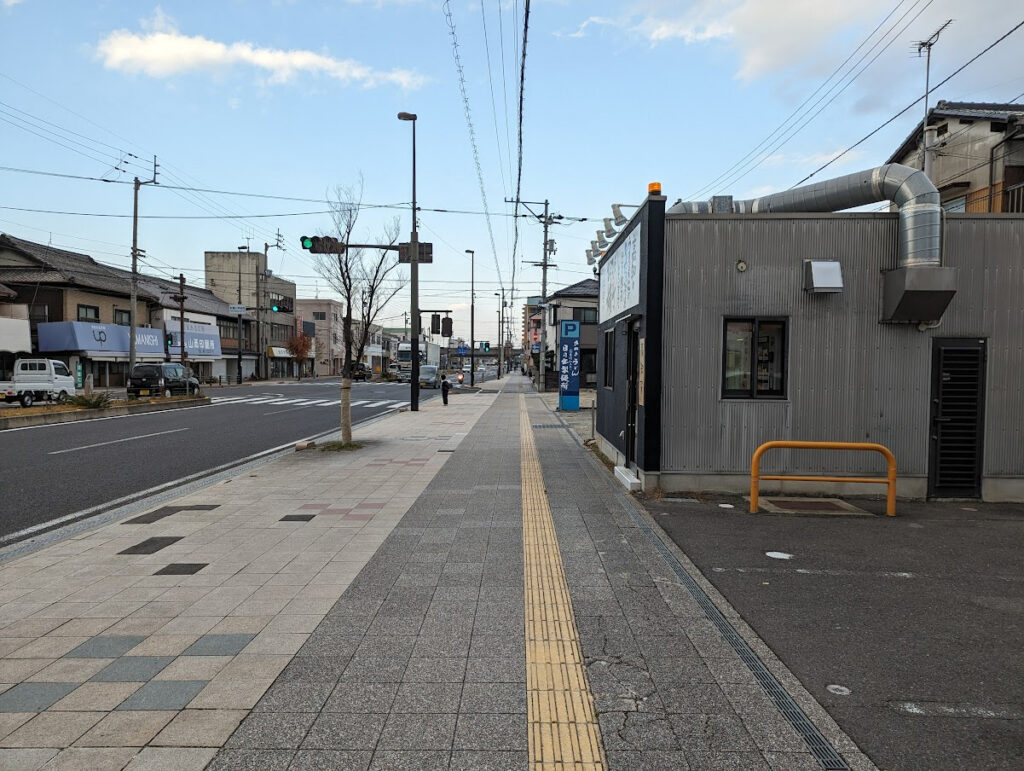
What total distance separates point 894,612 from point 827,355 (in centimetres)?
445

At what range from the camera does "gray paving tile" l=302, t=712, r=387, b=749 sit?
9.53 feet

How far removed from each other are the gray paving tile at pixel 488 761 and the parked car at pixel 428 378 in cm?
4442

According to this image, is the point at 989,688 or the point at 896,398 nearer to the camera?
the point at 989,688

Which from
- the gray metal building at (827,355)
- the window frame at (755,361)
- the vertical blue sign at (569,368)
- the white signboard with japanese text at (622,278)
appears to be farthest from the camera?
the vertical blue sign at (569,368)

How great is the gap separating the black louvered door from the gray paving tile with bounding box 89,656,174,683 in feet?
29.0

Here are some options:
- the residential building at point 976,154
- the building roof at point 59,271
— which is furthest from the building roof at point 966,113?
the building roof at point 59,271

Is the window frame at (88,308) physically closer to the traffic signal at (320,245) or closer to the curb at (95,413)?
the curb at (95,413)

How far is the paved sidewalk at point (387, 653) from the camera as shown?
290cm

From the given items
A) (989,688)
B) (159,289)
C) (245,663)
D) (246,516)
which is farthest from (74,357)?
(989,688)

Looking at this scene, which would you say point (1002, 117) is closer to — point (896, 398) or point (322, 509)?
point (896, 398)

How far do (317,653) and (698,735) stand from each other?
2266mm

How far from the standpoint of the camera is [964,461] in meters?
8.16

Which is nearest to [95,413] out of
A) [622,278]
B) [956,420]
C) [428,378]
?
[622,278]

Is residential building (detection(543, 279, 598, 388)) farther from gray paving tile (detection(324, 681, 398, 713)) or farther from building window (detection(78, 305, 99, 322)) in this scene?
gray paving tile (detection(324, 681, 398, 713))
